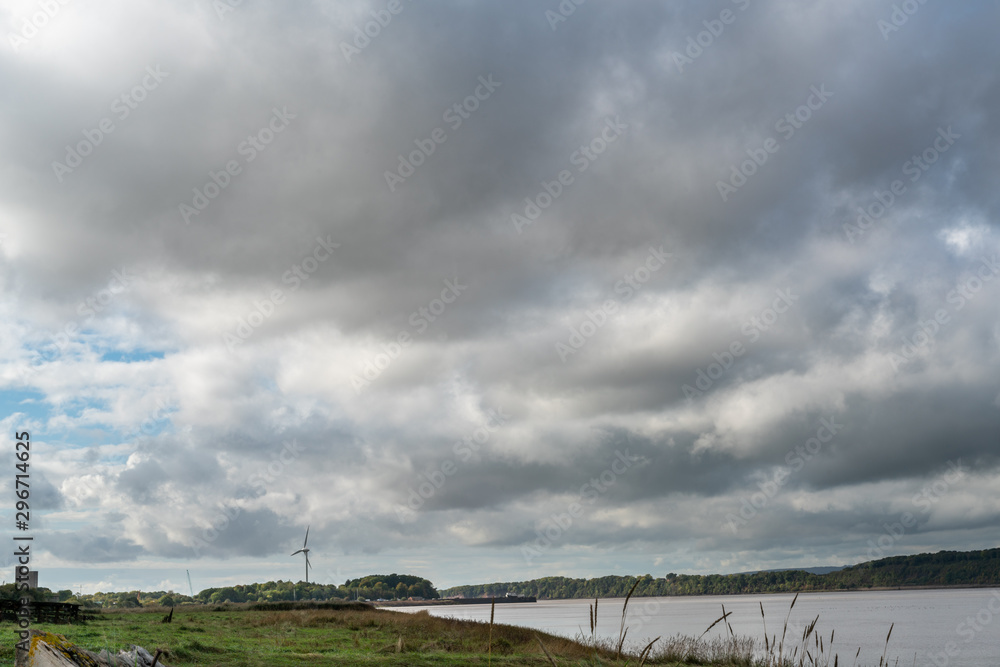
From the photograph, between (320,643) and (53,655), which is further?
(320,643)

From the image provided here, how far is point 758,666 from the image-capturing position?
126ft

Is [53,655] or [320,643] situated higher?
[53,655]

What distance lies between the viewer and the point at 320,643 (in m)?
38.4

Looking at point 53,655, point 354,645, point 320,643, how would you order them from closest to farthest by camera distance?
1. point 53,655
2. point 354,645
3. point 320,643

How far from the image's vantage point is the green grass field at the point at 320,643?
1073 inches

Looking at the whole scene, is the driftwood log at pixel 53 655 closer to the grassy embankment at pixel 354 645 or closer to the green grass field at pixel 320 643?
the grassy embankment at pixel 354 645

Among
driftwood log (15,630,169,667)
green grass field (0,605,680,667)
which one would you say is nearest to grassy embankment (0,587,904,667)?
green grass field (0,605,680,667)

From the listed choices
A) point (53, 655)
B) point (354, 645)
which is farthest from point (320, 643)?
point (53, 655)

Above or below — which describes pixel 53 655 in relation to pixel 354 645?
above

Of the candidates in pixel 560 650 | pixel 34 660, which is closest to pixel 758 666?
pixel 560 650

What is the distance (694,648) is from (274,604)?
68.3 m

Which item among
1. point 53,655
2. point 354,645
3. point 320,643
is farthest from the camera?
point 320,643

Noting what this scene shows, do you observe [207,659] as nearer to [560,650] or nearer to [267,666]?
[267,666]

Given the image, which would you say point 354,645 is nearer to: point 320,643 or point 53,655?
point 320,643
